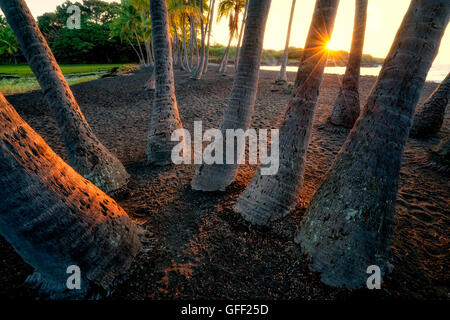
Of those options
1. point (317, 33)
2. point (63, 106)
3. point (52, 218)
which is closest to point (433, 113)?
point (317, 33)

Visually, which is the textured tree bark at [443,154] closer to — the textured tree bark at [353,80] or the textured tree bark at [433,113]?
the textured tree bark at [433,113]

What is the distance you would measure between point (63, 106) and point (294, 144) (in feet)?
12.9

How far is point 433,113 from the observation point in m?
6.07

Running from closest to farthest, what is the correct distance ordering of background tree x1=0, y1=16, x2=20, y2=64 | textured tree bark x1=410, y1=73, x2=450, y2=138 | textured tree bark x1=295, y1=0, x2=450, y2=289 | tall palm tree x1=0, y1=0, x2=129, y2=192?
1. textured tree bark x1=295, y1=0, x2=450, y2=289
2. tall palm tree x1=0, y1=0, x2=129, y2=192
3. textured tree bark x1=410, y1=73, x2=450, y2=138
4. background tree x1=0, y1=16, x2=20, y2=64

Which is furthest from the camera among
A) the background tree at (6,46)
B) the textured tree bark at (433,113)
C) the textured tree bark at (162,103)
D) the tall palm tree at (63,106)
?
the background tree at (6,46)

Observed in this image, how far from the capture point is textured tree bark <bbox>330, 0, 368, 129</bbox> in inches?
215

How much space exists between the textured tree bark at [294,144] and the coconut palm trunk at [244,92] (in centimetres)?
76

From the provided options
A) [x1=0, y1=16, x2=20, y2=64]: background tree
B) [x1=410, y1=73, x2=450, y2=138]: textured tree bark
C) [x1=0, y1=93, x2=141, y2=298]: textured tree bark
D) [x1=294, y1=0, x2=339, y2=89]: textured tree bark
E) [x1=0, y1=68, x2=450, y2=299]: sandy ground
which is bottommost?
[x1=0, y1=68, x2=450, y2=299]: sandy ground

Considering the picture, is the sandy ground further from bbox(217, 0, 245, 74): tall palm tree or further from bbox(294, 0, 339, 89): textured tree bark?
bbox(217, 0, 245, 74): tall palm tree

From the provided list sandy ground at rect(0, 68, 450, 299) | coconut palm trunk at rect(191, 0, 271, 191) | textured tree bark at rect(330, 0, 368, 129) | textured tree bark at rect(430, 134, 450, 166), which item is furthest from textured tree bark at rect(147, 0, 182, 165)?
textured tree bark at rect(430, 134, 450, 166)

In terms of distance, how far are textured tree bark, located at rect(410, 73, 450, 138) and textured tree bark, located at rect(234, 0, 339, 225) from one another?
6097 mm

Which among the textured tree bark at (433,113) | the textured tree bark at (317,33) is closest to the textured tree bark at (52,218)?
the textured tree bark at (317,33)

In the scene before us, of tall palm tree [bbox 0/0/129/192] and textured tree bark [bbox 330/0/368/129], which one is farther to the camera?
textured tree bark [bbox 330/0/368/129]

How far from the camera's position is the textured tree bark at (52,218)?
1561 mm
